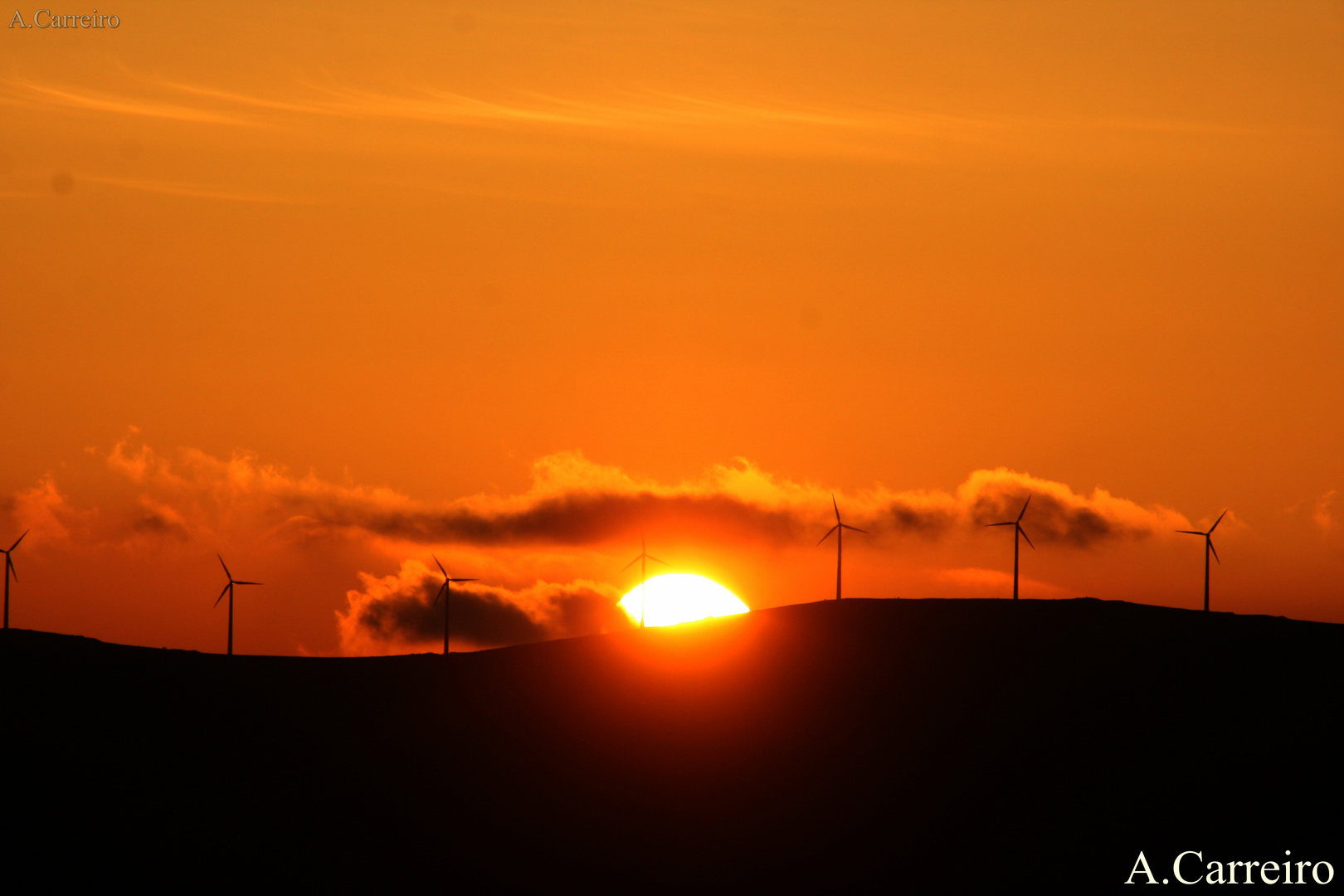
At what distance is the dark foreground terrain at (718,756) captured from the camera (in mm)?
82938

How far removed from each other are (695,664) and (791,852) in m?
27.3

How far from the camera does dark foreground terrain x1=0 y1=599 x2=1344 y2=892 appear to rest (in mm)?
82938

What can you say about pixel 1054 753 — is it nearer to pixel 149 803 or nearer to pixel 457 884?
pixel 457 884

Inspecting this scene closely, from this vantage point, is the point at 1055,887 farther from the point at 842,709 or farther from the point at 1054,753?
the point at 842,709

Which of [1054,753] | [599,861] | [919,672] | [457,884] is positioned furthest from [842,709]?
[457,884]

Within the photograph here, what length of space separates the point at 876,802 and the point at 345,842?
28647mm

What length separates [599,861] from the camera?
8500cm

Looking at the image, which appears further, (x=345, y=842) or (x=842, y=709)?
(x=842, y=709)

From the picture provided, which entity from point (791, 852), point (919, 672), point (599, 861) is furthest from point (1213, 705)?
point (599, 861)

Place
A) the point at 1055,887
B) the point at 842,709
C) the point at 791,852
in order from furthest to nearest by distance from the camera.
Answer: the point at 842,709, the point at 791,852, the point at 1055,887

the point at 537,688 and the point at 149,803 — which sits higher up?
the point at 537,688

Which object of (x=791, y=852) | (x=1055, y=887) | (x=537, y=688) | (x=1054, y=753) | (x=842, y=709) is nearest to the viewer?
(x=1055, y=887)

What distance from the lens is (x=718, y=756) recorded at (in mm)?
96000

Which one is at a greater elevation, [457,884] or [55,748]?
[55,748]
